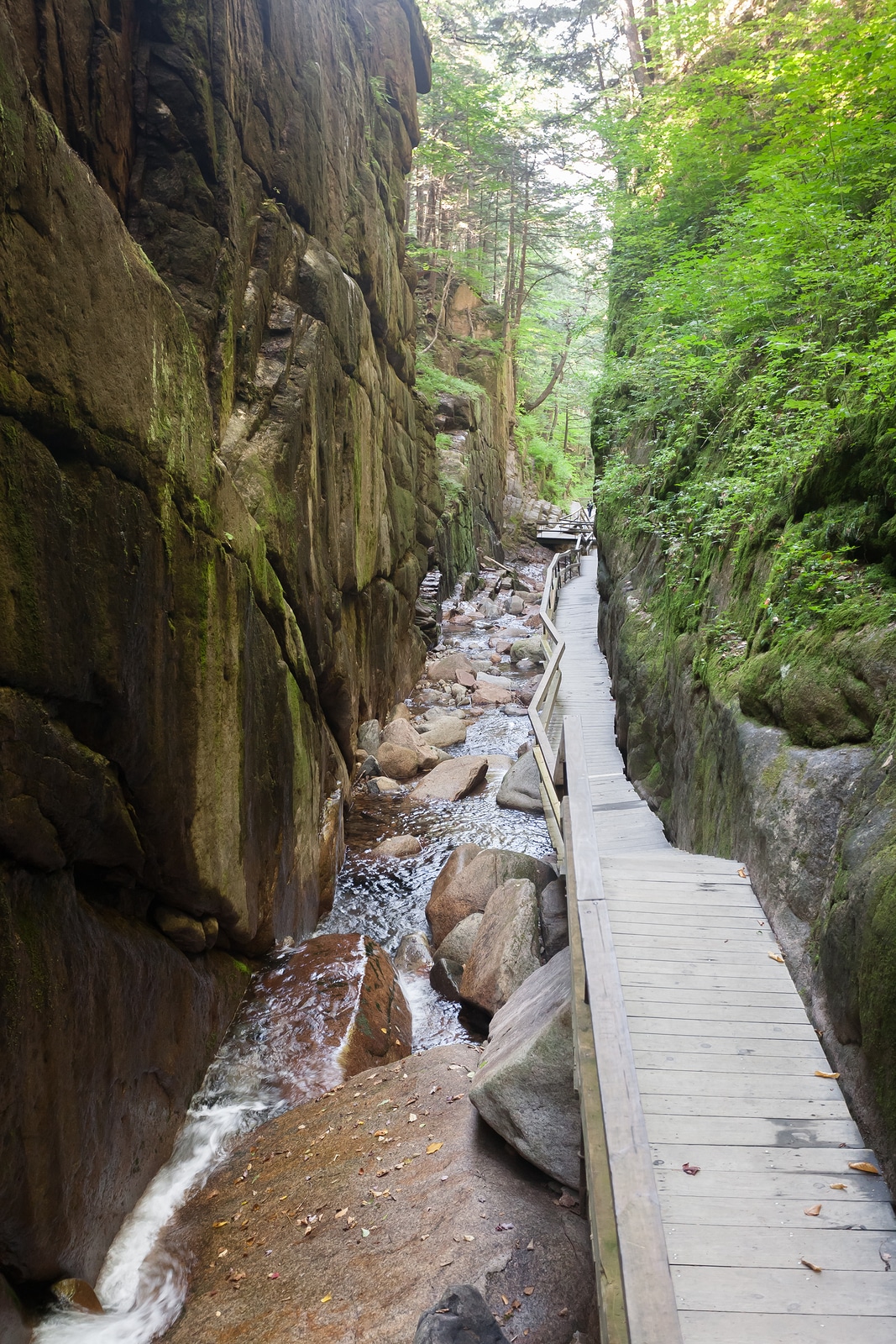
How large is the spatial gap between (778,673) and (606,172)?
2585 centimetres

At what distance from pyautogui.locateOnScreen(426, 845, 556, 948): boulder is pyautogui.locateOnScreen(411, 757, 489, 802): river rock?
320 centimetres

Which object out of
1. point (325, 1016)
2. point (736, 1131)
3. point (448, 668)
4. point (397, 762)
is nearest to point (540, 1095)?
point (736, 1131)

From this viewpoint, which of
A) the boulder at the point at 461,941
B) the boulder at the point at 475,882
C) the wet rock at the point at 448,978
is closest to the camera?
the wet rock at the point at 448,978

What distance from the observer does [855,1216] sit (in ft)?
10.5

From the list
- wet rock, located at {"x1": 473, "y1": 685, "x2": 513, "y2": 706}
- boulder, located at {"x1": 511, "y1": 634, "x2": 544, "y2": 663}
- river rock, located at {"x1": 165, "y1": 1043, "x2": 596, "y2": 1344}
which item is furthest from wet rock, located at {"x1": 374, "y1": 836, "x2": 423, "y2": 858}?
boulder, located at {"x1": 511, "y1": 634, "x2": 544, "y2": 663}

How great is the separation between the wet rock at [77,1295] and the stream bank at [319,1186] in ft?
0.17

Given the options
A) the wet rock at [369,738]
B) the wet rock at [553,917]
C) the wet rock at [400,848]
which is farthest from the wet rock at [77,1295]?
the wet rock at [369,738]

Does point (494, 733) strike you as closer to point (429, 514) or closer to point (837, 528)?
point (429, 514)

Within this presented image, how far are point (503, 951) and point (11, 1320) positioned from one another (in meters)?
4.36

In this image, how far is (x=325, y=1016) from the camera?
664cm

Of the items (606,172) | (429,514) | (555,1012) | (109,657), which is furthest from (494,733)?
(606,172)

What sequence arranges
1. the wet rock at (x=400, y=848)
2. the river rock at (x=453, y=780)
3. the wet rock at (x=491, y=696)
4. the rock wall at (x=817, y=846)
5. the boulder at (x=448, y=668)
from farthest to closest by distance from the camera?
the boulder at (x=448, y=668), the wet rock at (x=491, y=696), the river rock at (x=453, y=780), the wet rock at (x=400, y=848), the rock wall at (x=817, y=846)

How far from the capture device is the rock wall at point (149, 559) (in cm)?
371

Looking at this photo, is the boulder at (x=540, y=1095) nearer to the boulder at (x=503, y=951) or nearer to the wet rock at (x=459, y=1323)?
the wet rock at (x=459, y=1323)
